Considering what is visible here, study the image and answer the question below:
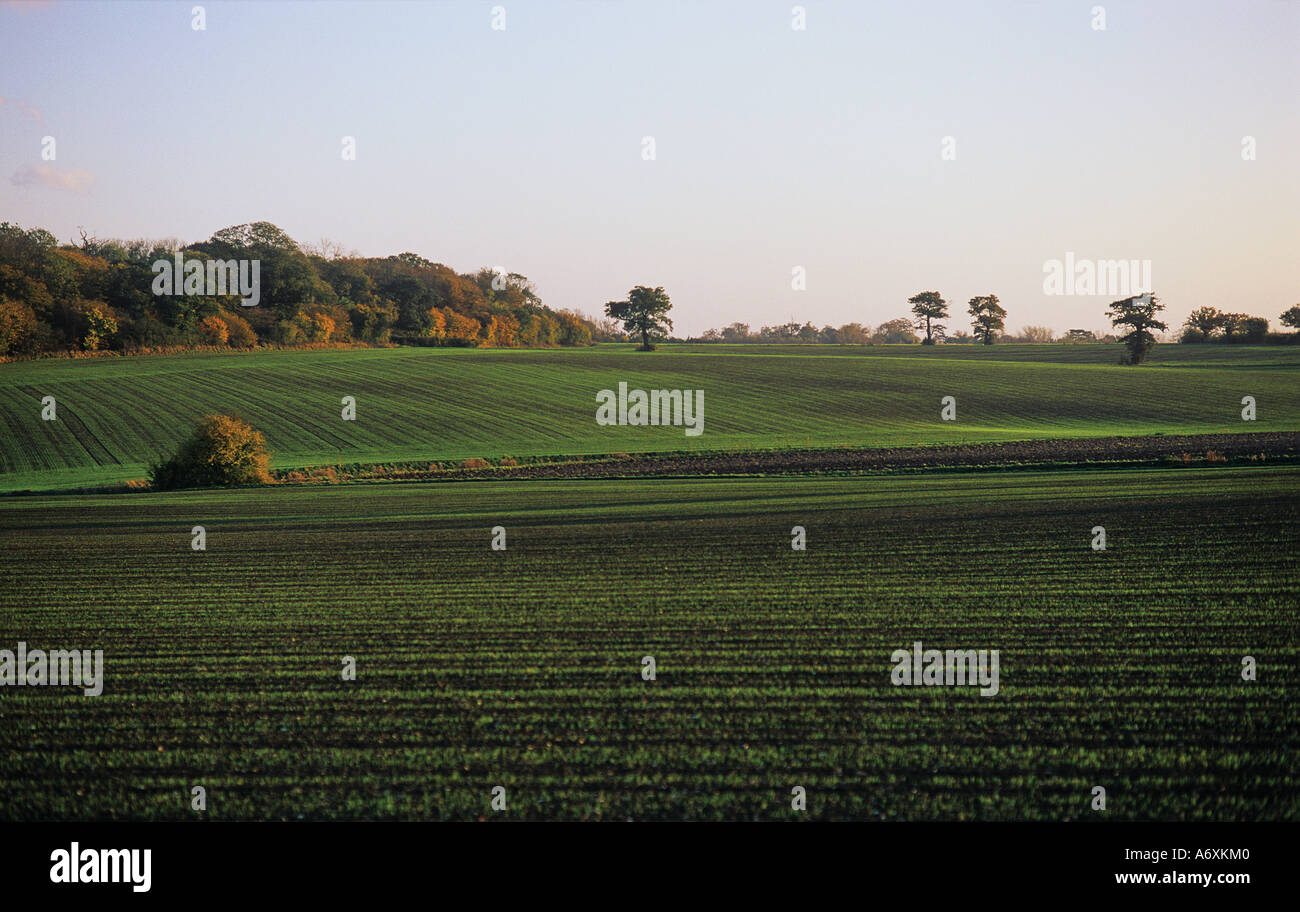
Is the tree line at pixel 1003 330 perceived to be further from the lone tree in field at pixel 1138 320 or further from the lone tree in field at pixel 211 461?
the lone tree in field at pixel 211 461

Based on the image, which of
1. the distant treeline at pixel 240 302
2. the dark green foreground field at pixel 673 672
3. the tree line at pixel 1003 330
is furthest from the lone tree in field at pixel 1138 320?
the dark green foreground field at pixel 673 672

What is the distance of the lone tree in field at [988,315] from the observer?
4938 inches

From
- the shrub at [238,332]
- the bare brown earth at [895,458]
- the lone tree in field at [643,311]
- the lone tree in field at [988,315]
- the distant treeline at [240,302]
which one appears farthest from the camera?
the lone tree in field at [988,315]

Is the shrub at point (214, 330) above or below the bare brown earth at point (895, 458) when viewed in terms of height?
above

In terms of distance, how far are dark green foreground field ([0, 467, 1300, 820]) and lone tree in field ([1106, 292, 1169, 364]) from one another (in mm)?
74039

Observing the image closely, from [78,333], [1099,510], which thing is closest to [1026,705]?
[1099,510]

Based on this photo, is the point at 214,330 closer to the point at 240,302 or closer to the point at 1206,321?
the point at 240,302

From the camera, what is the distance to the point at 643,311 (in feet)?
324

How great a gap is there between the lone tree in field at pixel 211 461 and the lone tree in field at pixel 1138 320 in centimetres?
8068

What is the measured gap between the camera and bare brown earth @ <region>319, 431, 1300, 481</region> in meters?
38.7

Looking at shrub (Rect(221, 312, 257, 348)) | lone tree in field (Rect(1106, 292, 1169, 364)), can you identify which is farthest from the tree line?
shrub (Rect(221, 312, 257, 348))

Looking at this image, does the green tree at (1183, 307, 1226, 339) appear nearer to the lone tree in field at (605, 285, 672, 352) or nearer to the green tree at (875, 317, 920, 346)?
the green tree at (875, 317, 920, 346)

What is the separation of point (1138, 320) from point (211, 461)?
8348 centimetres
